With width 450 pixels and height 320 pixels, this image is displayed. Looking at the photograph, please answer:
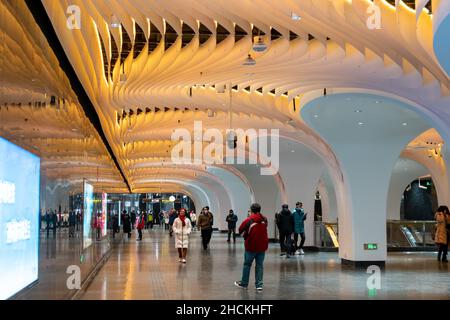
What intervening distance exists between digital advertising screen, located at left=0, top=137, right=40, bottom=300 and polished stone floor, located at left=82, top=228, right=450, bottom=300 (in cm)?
444

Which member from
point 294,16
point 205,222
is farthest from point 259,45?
point 205,222

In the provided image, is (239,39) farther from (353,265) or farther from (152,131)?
(152,131)

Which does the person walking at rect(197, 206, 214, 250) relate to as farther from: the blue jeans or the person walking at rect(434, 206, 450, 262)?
the blue jeans

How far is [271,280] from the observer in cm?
1312

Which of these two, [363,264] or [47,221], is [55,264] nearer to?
[47,221]

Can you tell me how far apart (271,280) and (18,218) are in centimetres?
829

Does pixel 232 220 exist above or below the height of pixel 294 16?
below

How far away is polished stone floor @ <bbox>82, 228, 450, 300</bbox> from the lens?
35.6 ft

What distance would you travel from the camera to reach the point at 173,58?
11.6m

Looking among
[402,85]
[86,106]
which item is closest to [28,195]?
[402,85]

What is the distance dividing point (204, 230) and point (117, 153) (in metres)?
4.10

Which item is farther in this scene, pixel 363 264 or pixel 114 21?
pixel 363 264

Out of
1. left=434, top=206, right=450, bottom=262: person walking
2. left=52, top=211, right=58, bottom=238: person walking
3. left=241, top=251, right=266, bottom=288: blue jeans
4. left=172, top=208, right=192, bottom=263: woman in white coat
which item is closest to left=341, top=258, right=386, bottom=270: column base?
left=434, top=206, right=450, bottom=262: person walking

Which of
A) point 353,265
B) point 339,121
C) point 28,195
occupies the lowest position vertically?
point 353,265
